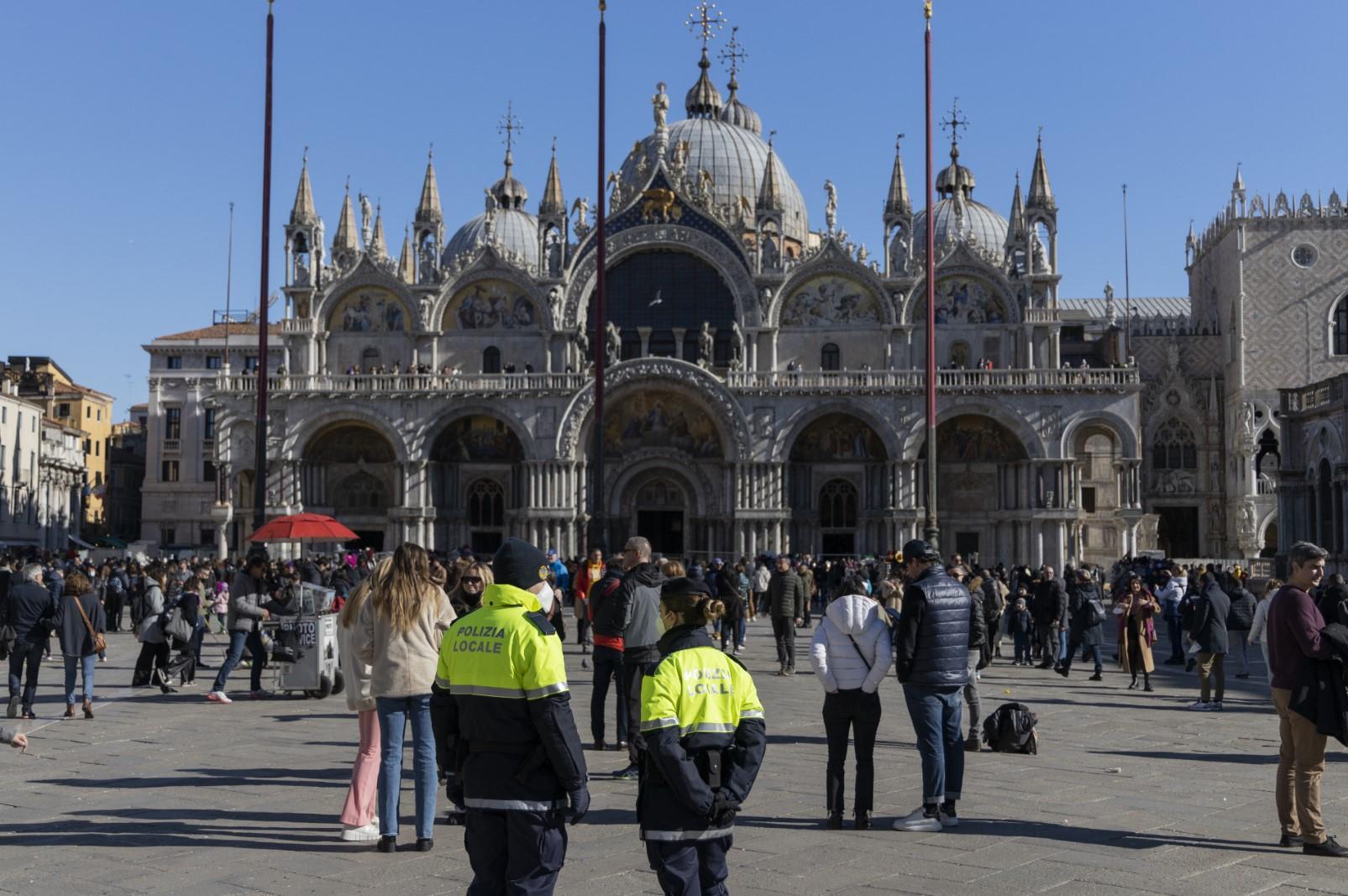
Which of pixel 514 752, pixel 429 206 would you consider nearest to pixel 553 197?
pixel 429 206

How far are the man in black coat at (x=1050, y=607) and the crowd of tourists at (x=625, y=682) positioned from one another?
347 cm

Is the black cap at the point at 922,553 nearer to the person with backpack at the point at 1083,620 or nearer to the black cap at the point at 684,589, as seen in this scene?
the black cap at the point at 684,589

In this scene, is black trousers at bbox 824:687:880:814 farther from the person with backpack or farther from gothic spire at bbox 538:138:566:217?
gothic spire at bbox 538:138:566:217

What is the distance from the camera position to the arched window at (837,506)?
49000 millimetres

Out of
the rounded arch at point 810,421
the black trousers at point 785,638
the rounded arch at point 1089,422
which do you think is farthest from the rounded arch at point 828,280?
the black trousers at point 785,638

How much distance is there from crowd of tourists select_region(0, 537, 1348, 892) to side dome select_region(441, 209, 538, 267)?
51592 mm

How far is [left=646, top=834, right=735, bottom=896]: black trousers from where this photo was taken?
6074 millimetres

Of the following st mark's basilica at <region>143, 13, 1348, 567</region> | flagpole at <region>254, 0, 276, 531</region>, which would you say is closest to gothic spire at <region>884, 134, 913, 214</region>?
st mark's basilica at <region>143, 13, 1348, 567</region>

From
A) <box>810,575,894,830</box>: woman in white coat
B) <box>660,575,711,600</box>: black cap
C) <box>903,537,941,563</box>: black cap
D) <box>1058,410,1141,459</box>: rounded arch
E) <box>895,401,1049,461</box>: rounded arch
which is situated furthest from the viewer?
<box>895,401,1049,461</box>: rounded arch

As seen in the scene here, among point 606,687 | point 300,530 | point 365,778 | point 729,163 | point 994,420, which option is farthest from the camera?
point 729,163

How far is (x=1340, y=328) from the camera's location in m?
53.9

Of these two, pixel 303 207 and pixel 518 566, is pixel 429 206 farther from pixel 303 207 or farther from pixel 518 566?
pixel 518 566

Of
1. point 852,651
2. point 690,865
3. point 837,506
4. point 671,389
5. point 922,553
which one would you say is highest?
point 671,389

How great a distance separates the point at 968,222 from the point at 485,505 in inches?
1102
